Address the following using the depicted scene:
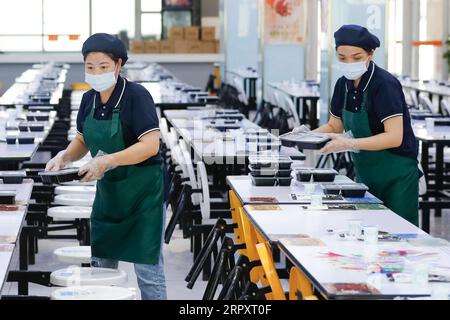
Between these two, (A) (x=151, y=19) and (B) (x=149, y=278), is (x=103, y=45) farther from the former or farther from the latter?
(A) (x=151, y=19)

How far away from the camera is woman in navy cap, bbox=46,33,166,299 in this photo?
473 centimetres

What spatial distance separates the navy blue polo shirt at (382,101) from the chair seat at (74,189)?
2172mm

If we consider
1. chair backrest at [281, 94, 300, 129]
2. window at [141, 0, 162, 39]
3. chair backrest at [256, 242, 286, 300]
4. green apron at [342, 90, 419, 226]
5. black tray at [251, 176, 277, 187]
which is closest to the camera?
chair backrest at [256, 242, 286, 300]

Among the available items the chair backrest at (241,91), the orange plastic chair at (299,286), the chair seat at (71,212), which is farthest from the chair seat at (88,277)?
the chair backrest at (241,91)

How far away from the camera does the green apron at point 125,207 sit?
4.82 m

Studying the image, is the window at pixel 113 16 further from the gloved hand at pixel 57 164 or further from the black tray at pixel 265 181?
the gloved hand at pixel 57 164

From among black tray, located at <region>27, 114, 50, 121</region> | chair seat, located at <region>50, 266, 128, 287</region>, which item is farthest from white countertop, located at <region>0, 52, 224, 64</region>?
chair seat, located at <region>50, 266, 128, 287</region>

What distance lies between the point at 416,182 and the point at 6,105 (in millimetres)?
6286

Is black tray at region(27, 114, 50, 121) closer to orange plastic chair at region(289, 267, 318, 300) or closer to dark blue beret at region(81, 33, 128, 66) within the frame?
dark blue beret at region(81, 33, 128, 66)

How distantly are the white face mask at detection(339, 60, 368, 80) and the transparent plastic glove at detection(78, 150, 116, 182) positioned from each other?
4.31 feet

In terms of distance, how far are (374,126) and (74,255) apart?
155 centimetres

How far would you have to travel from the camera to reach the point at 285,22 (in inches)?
654

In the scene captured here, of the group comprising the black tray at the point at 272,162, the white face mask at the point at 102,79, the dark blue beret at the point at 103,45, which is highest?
the dark blue beret at the point at 103,45

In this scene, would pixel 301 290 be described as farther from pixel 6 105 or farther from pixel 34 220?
pixel 6 105
